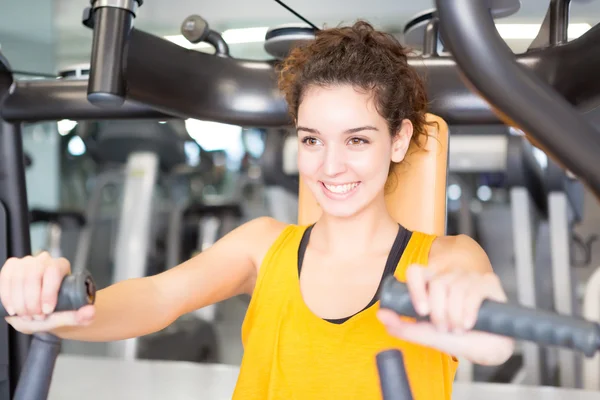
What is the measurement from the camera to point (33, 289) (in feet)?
1.98

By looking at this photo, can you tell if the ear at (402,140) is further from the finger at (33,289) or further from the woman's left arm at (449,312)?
the finger at (33,289)

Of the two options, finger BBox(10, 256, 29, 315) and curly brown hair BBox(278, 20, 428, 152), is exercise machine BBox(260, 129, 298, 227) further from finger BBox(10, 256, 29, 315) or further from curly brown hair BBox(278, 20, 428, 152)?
finger BBox(10, 256, 29, 315)

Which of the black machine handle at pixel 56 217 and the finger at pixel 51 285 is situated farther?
the black machine handle at pixel 56 217

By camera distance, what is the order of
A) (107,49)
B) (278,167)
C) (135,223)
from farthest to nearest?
(135,223) → (278,167) → (107,49)

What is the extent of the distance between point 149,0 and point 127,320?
1687mm

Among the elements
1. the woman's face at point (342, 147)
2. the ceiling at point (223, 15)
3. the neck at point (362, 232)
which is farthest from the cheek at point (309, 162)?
the ceiling at point (223, 15)

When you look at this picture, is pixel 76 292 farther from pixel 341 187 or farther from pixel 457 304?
pixel 341 187

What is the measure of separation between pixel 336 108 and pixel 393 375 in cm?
56

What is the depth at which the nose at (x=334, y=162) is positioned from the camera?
3.07 ft

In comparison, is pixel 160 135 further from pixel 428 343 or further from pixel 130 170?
pixel 428 343

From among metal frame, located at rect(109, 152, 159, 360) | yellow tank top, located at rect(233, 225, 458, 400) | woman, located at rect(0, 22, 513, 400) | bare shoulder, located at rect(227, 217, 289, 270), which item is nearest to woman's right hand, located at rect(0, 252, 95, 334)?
woman, located at rect(0, 22, 513, 400)

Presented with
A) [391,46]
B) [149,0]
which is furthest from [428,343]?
[149,0]

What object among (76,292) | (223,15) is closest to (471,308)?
(76,292)

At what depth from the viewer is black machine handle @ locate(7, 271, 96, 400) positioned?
54cm
